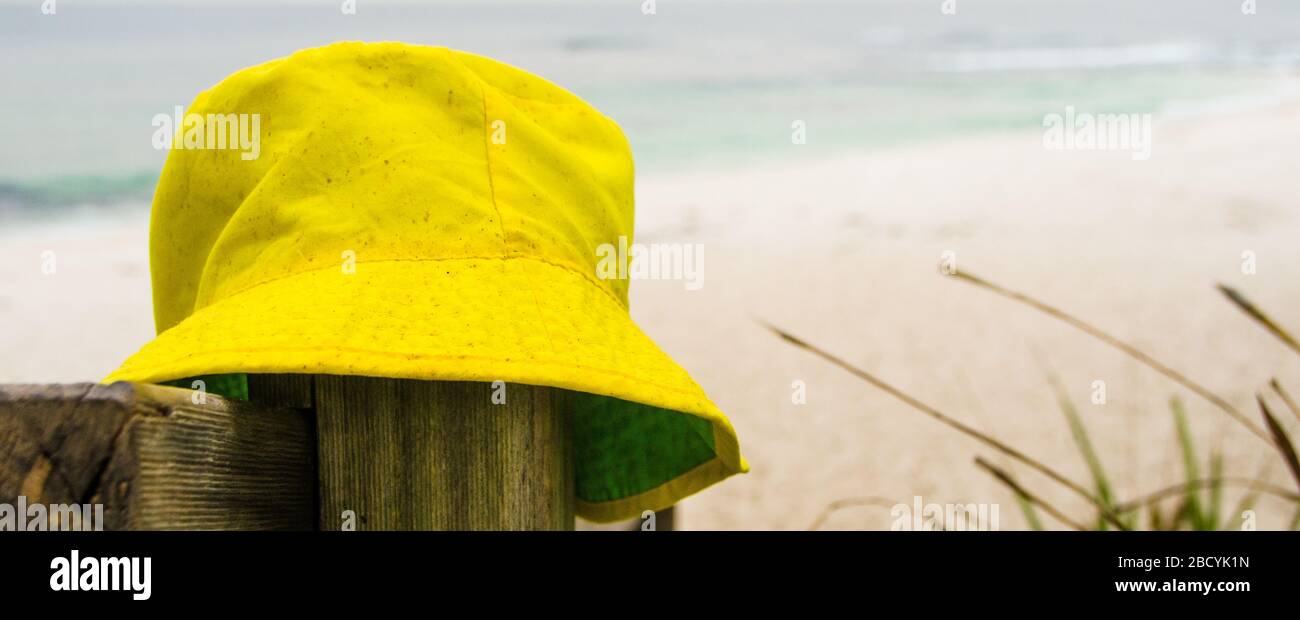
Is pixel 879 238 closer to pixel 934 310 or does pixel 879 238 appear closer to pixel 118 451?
pixel 934 310

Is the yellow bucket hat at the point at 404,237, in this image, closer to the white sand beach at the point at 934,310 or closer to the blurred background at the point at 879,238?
the blurred background at the point at 879,238

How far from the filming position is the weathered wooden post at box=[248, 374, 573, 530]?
963 millimetres

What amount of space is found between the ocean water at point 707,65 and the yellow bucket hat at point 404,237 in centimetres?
1333

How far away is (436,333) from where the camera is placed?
0.91 metres

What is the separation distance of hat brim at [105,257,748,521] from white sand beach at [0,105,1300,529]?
173cm

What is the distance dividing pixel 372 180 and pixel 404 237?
70mm

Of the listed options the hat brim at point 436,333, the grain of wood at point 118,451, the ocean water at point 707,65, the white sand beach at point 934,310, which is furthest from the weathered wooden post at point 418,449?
the ocean water at point 707,65

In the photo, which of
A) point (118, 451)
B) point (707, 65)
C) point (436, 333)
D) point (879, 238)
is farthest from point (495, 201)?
point (707, 65)

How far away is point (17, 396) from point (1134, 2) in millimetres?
46078

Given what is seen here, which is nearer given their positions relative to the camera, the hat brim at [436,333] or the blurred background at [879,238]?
the hat brim at [436,333]

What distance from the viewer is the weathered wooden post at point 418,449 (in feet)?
3.16
